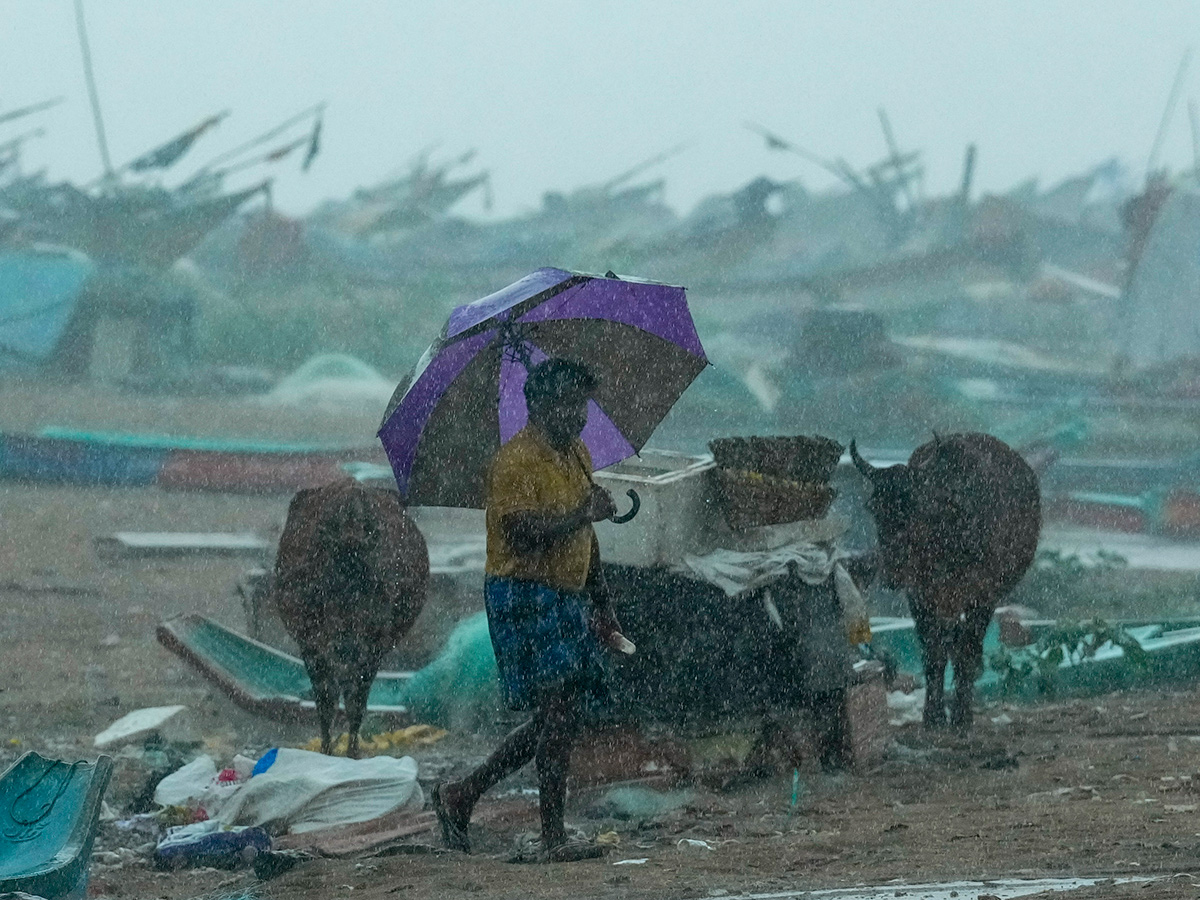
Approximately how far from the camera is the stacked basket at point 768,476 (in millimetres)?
5805

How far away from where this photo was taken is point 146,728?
22.6ft

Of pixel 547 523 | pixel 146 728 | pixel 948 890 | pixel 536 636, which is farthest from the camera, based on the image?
pixel 146 728

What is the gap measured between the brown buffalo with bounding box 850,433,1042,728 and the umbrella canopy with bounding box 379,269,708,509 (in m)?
1.87

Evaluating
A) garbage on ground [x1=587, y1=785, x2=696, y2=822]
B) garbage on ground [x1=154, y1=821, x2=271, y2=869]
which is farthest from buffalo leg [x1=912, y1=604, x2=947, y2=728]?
garbage on ground [x1=154, y1=821, x2=271, y2=869]

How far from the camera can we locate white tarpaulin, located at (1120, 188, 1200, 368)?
30.1 metres

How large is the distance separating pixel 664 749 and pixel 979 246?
31.7m

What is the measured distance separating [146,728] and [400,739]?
1.28 m

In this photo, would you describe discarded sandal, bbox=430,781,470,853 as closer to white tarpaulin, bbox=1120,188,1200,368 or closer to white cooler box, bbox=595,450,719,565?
white cooler box, bbox=595,450,719,565

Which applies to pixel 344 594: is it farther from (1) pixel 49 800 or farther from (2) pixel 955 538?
(2) pixel 955 538

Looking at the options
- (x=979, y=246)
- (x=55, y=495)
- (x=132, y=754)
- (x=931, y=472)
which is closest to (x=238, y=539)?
(x=55, y=495)

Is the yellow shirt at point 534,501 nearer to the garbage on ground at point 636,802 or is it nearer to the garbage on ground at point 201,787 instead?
the garbage on ground at point 636,802

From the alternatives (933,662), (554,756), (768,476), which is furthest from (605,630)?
(933,662)

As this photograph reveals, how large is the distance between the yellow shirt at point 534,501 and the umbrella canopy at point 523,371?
42cm

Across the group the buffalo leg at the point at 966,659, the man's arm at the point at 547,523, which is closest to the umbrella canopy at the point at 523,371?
the man's arm at the point at 547,523
